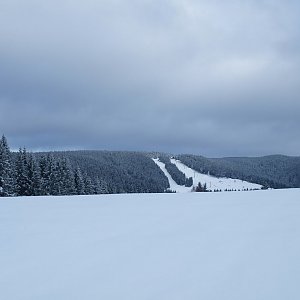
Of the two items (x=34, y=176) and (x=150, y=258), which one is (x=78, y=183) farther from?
(x=150, y=258)

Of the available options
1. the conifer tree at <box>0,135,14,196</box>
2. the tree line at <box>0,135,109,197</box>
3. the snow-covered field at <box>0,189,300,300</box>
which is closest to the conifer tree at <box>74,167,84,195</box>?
the tree line at <box>0,135,109,197</box>

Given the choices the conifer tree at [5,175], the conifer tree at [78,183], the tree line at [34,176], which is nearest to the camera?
the conifer tree at [5,175]

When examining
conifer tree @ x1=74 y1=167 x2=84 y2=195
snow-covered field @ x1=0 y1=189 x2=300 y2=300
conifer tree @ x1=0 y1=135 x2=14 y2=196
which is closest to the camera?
snow-covered field @ x1=0 y1=189 x2=300 y2=300

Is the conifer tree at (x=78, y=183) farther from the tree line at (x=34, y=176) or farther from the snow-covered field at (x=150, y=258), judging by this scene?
the snow-covered field at (x=150, y=258)

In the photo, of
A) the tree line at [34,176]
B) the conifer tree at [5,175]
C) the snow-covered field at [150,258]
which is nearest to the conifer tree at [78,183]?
the tree line at [34,176]

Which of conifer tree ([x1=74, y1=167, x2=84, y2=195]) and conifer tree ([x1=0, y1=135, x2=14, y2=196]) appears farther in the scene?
conifer tree ([x1=74, y1=167, x2=84, y2=195])

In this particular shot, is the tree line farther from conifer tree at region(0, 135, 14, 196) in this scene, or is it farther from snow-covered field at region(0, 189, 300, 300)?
snow-covered field at region(0, 189, 300, 300)

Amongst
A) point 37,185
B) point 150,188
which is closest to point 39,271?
point 37,185

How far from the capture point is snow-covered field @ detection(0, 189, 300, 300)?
13.5 feet

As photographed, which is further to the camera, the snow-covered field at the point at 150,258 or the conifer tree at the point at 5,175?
the conifer tree at the point at 5,175

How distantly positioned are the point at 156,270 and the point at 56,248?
76.0 inches

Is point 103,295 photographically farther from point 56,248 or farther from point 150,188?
point 150,188

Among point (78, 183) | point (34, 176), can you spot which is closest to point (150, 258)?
point (34, 176)

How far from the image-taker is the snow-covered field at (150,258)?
13.5 ft
